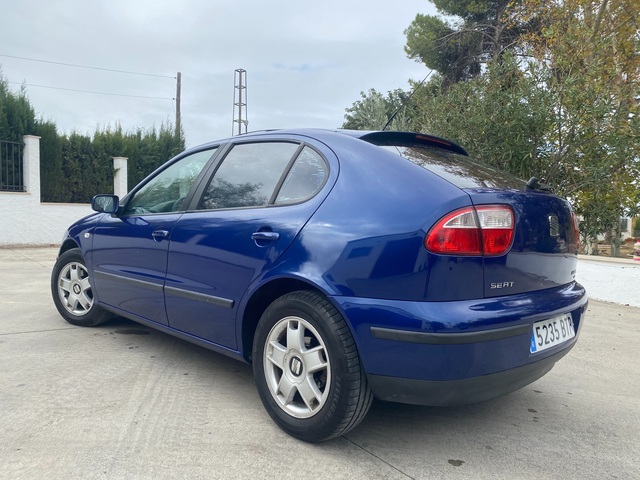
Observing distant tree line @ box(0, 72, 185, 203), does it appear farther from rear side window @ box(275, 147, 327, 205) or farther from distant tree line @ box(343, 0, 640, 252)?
rear side window @ box(275, 147, 327, 205)

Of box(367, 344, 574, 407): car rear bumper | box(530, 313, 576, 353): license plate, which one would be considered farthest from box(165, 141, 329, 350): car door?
box(530, 313, 576, 353): license plate

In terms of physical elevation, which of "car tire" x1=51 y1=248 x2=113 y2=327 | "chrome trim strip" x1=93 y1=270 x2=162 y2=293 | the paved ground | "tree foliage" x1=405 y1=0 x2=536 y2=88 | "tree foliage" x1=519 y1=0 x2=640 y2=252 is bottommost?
the paved ground

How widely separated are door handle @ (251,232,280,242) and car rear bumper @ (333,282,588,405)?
1.67ft

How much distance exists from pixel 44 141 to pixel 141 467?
13.9 metres

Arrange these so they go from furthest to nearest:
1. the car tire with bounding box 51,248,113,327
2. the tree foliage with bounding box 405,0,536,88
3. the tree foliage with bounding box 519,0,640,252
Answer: the tree foliage with bounding box 405,0,536,88
the tree foliage with bounding box 519,0,640,252
the car tire with bounding box 51,248,113,327

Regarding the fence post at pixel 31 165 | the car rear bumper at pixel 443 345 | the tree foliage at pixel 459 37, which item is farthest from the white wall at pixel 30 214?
the tree foliage at pixel 459 37

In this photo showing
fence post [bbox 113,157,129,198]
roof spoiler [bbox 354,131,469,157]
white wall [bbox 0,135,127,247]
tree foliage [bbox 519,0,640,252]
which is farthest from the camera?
fence post [bbox 113,157,129,198]

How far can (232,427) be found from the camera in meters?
2.55

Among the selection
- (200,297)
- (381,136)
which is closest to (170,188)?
(200,297)

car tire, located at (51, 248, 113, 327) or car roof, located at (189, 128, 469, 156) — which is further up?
car roof, located at (189, 128, 469, 156)

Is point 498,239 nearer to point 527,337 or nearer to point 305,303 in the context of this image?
point 527,337

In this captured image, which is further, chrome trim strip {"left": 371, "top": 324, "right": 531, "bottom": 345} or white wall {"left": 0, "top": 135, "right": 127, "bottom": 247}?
white wall {"left": 0, "top": 135, "right": 127, "bottom": 247}

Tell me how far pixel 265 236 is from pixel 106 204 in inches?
74.7

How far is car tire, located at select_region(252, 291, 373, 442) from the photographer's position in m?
2.19
